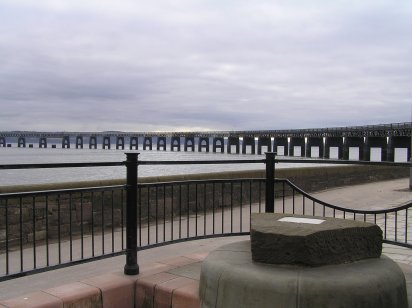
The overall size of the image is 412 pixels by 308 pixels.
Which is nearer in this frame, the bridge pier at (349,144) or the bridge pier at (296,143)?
the bridge pier at (349,144)

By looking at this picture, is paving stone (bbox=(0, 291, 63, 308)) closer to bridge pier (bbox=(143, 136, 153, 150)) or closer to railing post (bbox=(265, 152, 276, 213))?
railing post (bbox=(265, 152, 276, 213))

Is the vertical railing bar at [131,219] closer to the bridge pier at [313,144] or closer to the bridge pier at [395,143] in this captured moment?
the bridge pier at [395,143]

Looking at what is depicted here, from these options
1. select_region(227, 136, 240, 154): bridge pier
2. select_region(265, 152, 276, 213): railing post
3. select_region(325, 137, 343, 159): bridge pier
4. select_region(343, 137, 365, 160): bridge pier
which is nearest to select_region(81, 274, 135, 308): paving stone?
select_region(265, 152, 276, 213): railing post

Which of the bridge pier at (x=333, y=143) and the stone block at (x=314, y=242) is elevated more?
the stone block at (x=314, y=242)

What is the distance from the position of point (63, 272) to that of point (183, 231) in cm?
350

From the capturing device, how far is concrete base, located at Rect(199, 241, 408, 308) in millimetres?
3064

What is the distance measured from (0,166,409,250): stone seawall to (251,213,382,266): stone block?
1.61 m

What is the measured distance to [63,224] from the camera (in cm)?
886

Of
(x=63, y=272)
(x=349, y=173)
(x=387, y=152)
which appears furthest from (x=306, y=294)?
(x=387, y=152)

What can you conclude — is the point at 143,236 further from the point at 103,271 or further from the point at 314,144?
the point at 314,144

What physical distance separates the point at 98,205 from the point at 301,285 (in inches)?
282

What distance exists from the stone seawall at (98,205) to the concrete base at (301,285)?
1675 mm

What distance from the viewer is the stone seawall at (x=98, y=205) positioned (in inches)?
243

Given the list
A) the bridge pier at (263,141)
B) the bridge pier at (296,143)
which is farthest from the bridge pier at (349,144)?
the bridge pier at (263,141)
